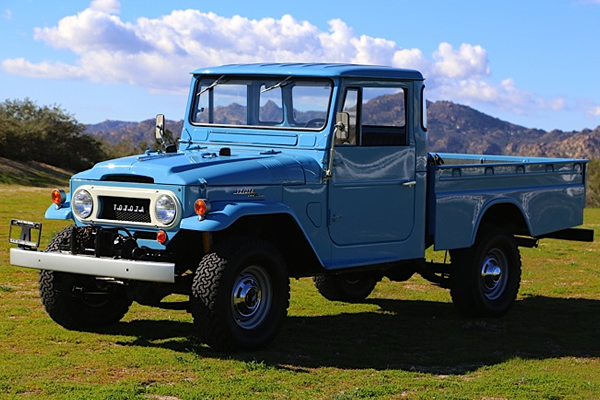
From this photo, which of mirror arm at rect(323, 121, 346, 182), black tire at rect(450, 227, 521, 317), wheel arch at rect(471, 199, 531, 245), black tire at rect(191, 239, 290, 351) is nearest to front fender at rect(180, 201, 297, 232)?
black tire at rect(191, 239, 290, 351)

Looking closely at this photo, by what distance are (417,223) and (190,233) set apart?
2.55 meters

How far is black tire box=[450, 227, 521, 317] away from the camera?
10.5 metres

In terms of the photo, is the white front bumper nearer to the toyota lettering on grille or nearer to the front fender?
the front fender

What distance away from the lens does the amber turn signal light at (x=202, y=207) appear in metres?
7.71

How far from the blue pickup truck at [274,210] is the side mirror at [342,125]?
0.05ft

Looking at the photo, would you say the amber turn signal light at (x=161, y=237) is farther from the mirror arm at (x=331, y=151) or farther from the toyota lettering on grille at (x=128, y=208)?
the mirror arm at (x=331, y=151)

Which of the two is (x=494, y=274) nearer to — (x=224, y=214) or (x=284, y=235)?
(x=284, y=235)

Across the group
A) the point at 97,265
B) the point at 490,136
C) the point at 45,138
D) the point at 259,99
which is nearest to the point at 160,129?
the point at 259,99

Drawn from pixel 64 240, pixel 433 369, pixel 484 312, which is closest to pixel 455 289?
pixel 484 312

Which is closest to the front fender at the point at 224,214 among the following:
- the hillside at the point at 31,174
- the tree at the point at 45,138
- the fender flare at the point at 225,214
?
the fender flare at the point at 225,214

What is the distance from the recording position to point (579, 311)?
1127cm

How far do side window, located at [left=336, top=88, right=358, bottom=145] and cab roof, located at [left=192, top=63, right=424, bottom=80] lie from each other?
0.16m

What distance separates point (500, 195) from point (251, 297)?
12.1 feet

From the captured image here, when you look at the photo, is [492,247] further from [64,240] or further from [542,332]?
[64,240]
